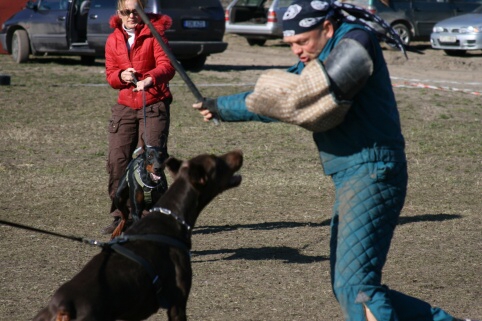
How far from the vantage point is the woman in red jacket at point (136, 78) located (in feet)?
22.6

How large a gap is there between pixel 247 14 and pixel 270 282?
1937 centimetres

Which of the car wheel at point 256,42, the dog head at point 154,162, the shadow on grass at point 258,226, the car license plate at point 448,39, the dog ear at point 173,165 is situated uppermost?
the dog ear at point 173,165

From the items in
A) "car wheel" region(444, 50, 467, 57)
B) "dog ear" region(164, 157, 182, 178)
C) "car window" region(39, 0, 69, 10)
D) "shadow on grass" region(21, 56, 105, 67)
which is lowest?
"car wheel" region(444, 50, 467, 57)

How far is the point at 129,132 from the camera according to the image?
286 inches

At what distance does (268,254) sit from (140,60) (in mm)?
1935

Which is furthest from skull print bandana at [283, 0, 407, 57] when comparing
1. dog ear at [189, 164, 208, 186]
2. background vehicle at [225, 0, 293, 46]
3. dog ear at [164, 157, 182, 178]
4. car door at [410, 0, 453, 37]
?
car door at [410, 0, 453, 37]

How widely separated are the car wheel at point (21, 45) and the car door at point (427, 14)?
10684 mm

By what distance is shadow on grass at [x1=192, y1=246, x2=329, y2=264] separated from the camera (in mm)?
6770

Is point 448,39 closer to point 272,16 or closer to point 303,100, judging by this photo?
point 272,16

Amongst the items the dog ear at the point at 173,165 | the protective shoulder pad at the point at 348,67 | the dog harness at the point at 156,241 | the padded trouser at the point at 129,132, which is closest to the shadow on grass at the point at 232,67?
the padded trouser at the point at 129,132

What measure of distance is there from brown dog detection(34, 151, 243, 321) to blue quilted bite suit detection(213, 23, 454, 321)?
64 cm

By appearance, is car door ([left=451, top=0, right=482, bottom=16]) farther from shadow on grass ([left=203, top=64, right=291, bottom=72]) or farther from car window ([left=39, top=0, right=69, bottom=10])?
car window ([left=39, top=0, right=69, bottom=10])

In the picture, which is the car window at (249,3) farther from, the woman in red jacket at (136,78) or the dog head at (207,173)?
the dog head at (207,173)

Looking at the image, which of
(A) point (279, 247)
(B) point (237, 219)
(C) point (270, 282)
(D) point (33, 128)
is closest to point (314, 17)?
(C) point (270, 282)
